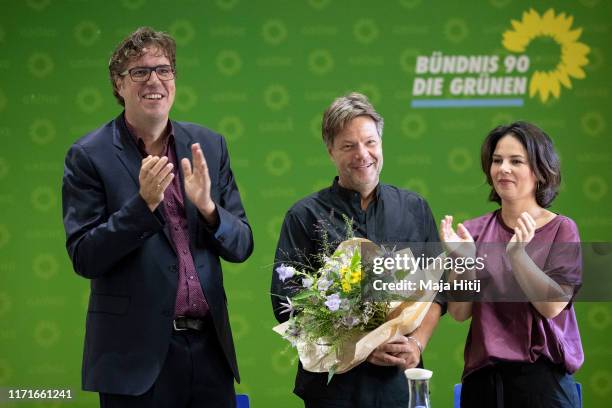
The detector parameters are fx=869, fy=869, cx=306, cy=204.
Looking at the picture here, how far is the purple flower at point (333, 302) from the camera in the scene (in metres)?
2.44

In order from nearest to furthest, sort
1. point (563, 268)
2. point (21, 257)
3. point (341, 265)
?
point (341, 265)
point (563, 268)
point (21, 257)

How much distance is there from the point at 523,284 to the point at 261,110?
2511mm

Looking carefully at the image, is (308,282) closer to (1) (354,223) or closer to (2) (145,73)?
(1) (354,223)

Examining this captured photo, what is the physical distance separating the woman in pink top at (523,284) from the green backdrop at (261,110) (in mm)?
2043

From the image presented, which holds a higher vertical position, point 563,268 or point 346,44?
point 346,44

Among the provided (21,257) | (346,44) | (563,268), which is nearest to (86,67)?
(21,257)

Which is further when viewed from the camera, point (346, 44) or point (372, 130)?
point (346, 44)

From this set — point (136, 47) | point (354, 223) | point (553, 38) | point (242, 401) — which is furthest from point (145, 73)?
point (553, 38)

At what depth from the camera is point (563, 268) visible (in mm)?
2756

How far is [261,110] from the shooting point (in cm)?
492

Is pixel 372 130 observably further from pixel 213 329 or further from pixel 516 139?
pixel 213 329

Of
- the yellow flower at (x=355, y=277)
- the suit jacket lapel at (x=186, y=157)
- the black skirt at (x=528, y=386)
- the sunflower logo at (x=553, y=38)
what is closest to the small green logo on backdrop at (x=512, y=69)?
the sunflower logo at (x=553, y=38)

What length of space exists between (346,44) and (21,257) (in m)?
2.19

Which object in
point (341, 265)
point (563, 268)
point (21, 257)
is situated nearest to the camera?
point (341, 265)
